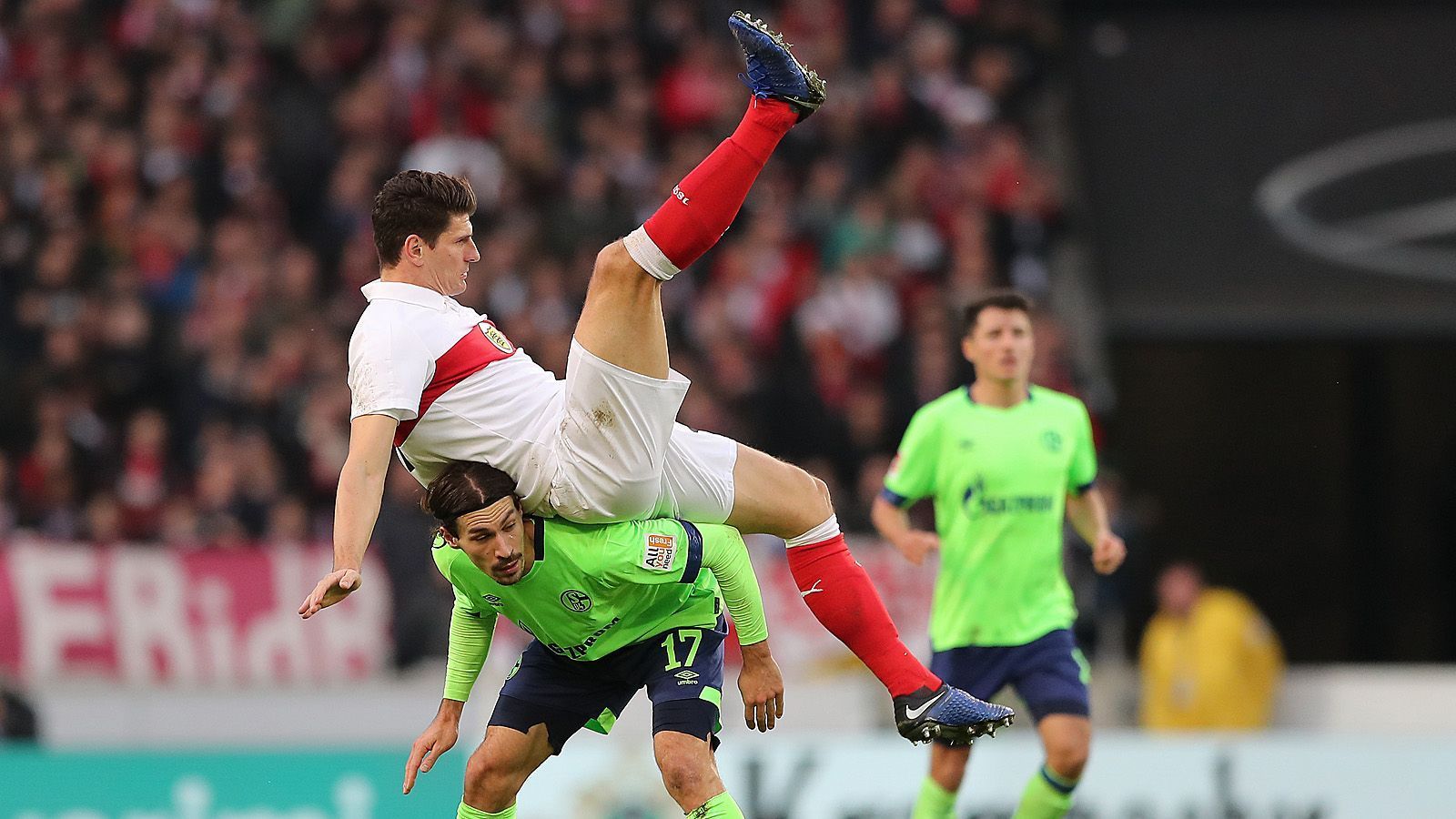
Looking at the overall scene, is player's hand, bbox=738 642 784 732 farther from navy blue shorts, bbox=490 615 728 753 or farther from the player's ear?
the player's ear

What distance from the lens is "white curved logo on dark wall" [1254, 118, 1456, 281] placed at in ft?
49.3

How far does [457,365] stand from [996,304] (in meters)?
2.89

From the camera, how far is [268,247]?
15219 millimetres

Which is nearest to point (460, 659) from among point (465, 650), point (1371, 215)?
point (465, 650)

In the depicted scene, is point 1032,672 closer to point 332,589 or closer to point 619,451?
point 619,451

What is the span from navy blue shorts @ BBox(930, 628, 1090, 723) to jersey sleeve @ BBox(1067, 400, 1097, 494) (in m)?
0.64

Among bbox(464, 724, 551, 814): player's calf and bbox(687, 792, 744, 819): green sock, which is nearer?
bbox(687, 792, 744, 819): green sock

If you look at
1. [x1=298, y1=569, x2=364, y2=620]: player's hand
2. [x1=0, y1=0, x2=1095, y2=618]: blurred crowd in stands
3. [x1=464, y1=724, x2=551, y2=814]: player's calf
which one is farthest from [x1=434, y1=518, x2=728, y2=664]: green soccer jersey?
[x1=0, y1=0, x2=1095, y2=618]: blurred crowd in stands

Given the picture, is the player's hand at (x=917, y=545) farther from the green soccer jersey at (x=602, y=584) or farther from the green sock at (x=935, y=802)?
the green soccer jersey at (x=602, y=584)

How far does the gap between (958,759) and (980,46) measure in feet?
30.0

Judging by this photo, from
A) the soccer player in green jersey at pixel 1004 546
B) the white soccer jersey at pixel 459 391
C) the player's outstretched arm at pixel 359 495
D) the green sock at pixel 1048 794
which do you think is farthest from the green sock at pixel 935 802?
the player's outstretched arm at pixel 359 495

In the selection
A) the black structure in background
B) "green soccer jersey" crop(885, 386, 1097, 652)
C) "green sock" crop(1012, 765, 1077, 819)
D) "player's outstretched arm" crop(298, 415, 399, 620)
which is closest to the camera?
"player's outstretched arm" crop(298, 415, 399, 620)

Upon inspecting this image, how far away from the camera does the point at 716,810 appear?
6.53 m

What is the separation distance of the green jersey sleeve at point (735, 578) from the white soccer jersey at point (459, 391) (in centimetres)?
56
